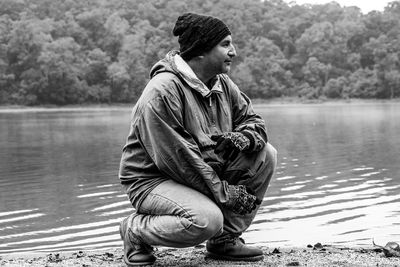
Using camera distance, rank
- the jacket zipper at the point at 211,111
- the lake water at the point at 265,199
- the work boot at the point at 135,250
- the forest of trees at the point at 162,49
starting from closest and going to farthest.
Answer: the work boot at the point at 135,250
the jacket zipper at the point at 211,111
the lake water at the point at 265,199
the forest of trees at the point at 162,49

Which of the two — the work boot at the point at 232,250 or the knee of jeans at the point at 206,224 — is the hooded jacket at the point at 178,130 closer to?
the knee of jeans at the point at 206,224

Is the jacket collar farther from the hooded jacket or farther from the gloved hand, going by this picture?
the gloved hand

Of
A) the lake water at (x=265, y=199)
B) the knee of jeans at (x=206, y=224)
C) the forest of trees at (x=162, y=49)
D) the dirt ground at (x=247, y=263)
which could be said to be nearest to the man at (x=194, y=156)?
the knee of jeans at (x=206, y=224)

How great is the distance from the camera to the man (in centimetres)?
395

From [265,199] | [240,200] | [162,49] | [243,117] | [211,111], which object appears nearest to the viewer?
[240,200]

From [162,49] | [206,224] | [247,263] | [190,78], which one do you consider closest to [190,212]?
[206,224]

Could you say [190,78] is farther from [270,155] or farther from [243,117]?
[270,155]

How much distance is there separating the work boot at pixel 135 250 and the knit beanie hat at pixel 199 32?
1148 millimetres

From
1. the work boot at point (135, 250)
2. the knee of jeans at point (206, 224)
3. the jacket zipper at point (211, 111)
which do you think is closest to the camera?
the knee of jeans at point (206, 224)

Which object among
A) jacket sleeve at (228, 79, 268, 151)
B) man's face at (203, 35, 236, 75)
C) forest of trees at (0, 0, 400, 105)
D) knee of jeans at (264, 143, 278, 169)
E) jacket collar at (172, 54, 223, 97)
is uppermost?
man's face at (203, 35, 236, 75)

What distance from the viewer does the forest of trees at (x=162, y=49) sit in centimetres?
7950

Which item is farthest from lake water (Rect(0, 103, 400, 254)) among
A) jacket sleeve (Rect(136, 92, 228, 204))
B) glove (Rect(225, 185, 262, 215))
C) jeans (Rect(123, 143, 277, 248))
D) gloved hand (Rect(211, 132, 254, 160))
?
jacket sleeve (Rect(136, 92, 228, 204))

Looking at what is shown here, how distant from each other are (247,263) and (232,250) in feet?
0.50

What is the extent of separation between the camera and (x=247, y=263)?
4230 mm
